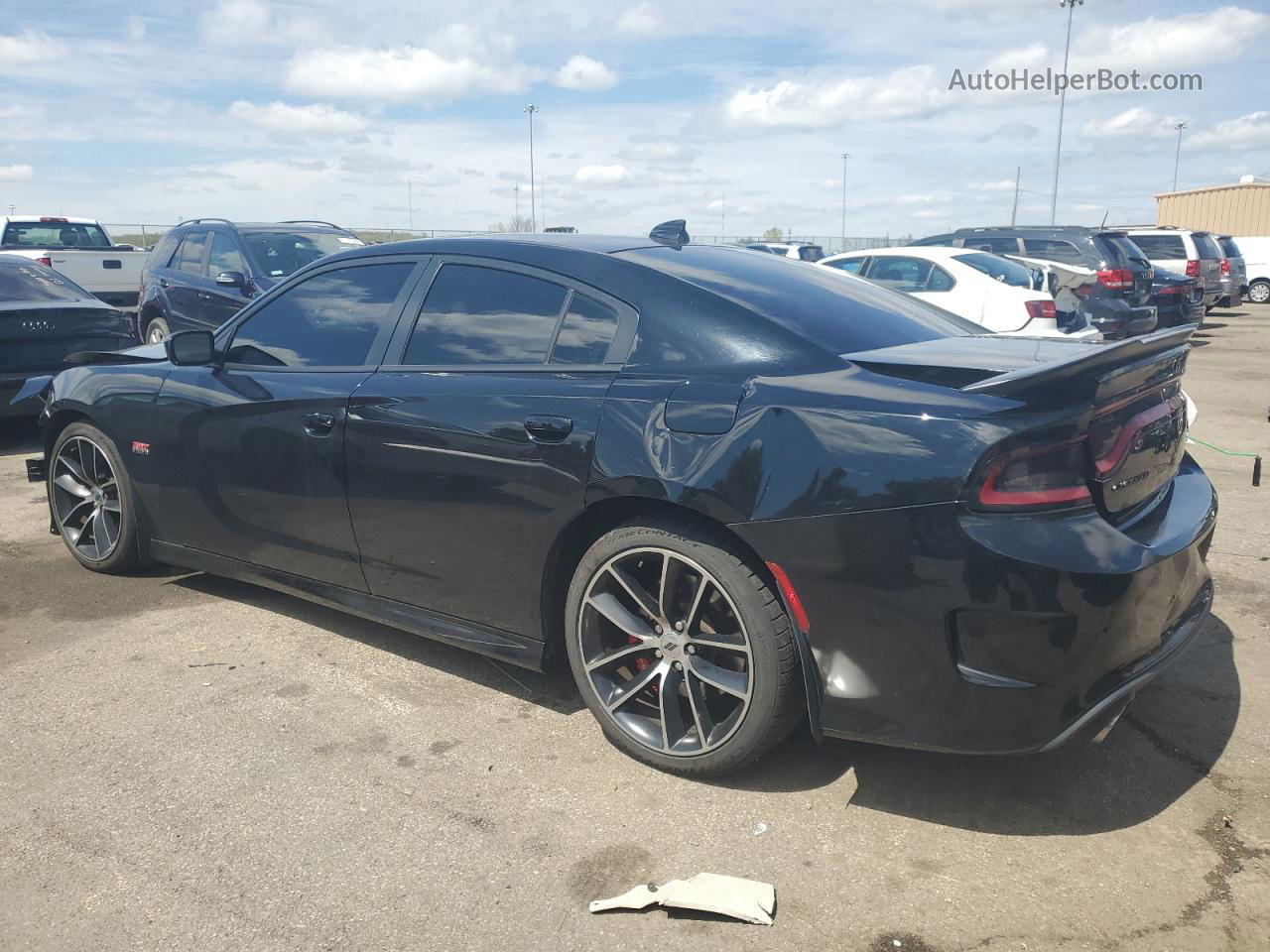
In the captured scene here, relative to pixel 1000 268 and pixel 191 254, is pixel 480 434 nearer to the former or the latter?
pixel 1000 268

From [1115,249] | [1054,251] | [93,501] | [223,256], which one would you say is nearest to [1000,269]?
[1054,251]

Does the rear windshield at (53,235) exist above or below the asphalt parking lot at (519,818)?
above

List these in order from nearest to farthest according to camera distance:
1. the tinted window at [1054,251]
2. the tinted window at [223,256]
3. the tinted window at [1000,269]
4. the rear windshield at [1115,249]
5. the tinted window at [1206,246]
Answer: the tinted window at [223,256] → the tinted window at [1000,269] → the rear windshield at [1115,249] → the tinted window at [1054,251] → the tinted window at [1206,246]

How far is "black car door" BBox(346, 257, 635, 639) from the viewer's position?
330 cm

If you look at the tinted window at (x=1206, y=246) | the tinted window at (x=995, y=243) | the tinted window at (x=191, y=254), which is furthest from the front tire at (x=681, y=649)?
the tinted window at (x=1206, y=246)

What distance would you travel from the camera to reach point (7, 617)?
4.59 meters

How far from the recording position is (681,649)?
3119mm

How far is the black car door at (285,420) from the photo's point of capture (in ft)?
12.9

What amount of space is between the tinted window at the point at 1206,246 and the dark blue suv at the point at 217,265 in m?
16.2

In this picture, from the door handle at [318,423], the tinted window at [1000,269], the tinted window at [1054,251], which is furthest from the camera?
the tinted window at [1054,251]

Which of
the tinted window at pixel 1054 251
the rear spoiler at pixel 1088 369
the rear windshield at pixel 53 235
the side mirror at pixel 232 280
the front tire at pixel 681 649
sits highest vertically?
the rear windshield at pixel 53 235

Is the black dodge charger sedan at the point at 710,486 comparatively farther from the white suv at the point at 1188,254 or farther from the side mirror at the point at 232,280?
the white suv at the point at 1188,254

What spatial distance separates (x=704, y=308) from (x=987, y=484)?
1.06 metres

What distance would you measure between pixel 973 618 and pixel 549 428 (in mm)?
1389
